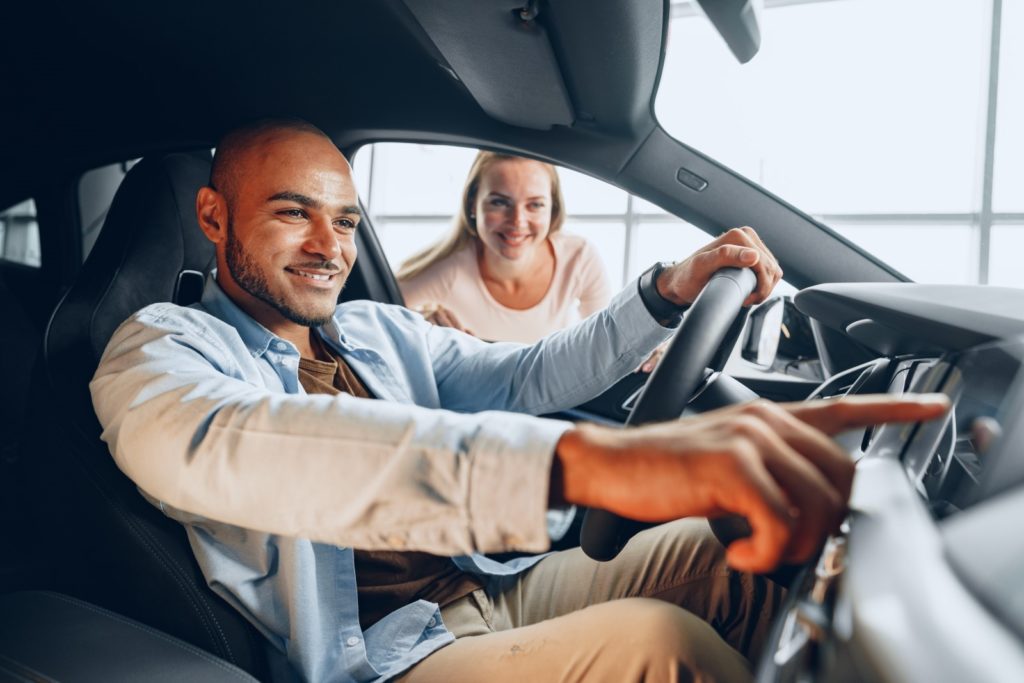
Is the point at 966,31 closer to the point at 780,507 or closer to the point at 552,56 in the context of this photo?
the point at 552,56

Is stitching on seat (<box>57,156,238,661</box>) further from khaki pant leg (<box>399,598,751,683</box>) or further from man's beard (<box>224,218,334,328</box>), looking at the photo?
man's beard (<box>224,218,334,328</box>)

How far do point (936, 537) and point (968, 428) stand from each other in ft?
1.07

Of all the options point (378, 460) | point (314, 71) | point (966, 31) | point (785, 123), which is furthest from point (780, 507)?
point (966, 31)

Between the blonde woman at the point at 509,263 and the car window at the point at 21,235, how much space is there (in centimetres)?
84

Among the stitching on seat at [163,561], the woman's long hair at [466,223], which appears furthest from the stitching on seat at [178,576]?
the woman's long hair at [466,223]

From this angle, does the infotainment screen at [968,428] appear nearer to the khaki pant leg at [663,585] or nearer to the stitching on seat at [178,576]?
the khaki pant leg at [663,585]

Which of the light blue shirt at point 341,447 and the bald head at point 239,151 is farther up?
the bald head at point 239,151

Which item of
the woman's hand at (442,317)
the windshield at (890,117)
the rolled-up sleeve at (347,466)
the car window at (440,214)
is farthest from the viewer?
the car window at (440,214)

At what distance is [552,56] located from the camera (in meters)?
1.20

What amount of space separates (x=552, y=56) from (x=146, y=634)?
93 cm

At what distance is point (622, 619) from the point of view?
0.83 m

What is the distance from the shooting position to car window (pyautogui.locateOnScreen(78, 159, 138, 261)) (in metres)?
1.71

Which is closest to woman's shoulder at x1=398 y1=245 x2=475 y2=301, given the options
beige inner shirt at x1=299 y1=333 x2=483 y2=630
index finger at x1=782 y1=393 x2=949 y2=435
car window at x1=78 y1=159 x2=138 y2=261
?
car window at x1=78 y1=159 x2=138 y2=261

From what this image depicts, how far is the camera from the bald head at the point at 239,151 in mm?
1283
